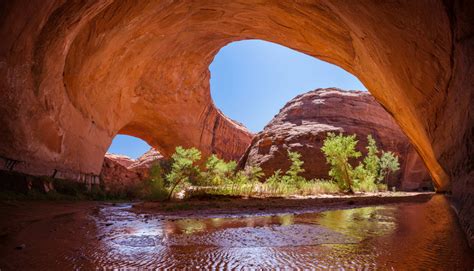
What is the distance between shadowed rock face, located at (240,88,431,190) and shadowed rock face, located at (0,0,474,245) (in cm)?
969

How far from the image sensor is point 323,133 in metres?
21.6

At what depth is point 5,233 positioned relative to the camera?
277 cm

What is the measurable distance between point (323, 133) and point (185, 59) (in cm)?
1227

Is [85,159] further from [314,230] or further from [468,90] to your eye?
[468,90]

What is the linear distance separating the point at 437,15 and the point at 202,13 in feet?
26.4

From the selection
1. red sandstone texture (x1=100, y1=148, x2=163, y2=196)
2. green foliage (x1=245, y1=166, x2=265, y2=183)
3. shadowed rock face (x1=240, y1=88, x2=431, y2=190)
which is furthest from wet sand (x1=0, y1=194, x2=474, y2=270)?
shadowed rock face (x1=240, y1=88, x2=431, y2=190)

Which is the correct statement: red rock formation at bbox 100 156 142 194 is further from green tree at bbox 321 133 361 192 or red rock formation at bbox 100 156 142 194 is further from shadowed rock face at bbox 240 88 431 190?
green tree at bbox 321 133 361 192

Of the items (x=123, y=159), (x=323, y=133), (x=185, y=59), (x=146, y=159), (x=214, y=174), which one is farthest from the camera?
(x=123, y=159)

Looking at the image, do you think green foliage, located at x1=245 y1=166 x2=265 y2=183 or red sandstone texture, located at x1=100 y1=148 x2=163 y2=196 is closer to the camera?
red sandstone texture, located at x1=100 y1=148 x2=163 y2=196

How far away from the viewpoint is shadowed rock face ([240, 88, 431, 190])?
68.8 ft

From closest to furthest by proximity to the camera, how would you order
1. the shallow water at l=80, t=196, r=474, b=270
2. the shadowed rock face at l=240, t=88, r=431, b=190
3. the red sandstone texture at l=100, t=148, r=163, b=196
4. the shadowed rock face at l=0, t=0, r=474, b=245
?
the shallow water at l=80, t=196, r=474, b=270
the shadowed rock face at l=0, t=0, r=474, b=245
the red sandstone texture at l=100, t=148, r=163, b=196
the shadowed rock face at l=240, t=88, r=431, b=190

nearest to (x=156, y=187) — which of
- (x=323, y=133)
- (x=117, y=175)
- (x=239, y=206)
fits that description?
(x=239, y=206)

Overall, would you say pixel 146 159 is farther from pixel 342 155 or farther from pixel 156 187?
pixel 342 155

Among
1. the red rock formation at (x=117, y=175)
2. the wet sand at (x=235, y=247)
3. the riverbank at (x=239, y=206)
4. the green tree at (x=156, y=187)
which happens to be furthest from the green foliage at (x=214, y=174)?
the wet sand at (x=235, y=247)
